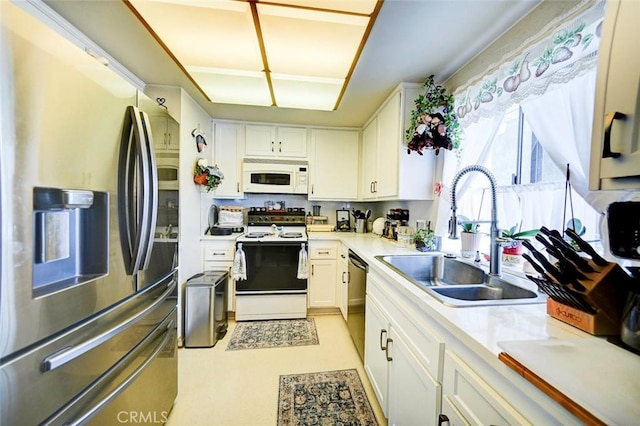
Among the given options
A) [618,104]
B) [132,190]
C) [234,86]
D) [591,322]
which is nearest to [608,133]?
[618,104]

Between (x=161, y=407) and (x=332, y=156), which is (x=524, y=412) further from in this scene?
(x=332, y=156)

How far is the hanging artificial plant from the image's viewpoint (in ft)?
5.79

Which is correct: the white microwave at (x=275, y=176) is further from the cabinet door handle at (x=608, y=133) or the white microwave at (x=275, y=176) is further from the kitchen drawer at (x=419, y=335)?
the cabinet door handle at (x=608, y=133)

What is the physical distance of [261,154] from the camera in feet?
9.89

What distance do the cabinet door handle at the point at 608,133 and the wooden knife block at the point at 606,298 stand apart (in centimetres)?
34

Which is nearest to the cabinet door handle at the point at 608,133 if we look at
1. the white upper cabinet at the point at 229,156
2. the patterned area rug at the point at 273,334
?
the patterned area rug at the point at 273,334

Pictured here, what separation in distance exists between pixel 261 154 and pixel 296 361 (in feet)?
7.50

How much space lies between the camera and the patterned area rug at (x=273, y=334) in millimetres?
2234

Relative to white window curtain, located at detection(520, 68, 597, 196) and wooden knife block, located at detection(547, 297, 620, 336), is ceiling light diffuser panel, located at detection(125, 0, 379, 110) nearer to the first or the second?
white window curtain, located at detection(520, 68, 597, 196)

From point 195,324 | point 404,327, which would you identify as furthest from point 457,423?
point 195,324

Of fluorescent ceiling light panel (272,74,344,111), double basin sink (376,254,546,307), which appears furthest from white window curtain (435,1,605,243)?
fluorescent ceiling light panel (272,74,344,111)

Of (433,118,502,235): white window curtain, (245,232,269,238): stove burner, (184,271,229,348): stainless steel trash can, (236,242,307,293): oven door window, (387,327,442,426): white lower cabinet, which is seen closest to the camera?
(387,327,442,426): white lower cabinet

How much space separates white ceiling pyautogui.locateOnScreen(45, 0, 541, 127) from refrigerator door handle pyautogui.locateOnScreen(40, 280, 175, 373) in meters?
1.53

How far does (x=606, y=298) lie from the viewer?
2.19ft
